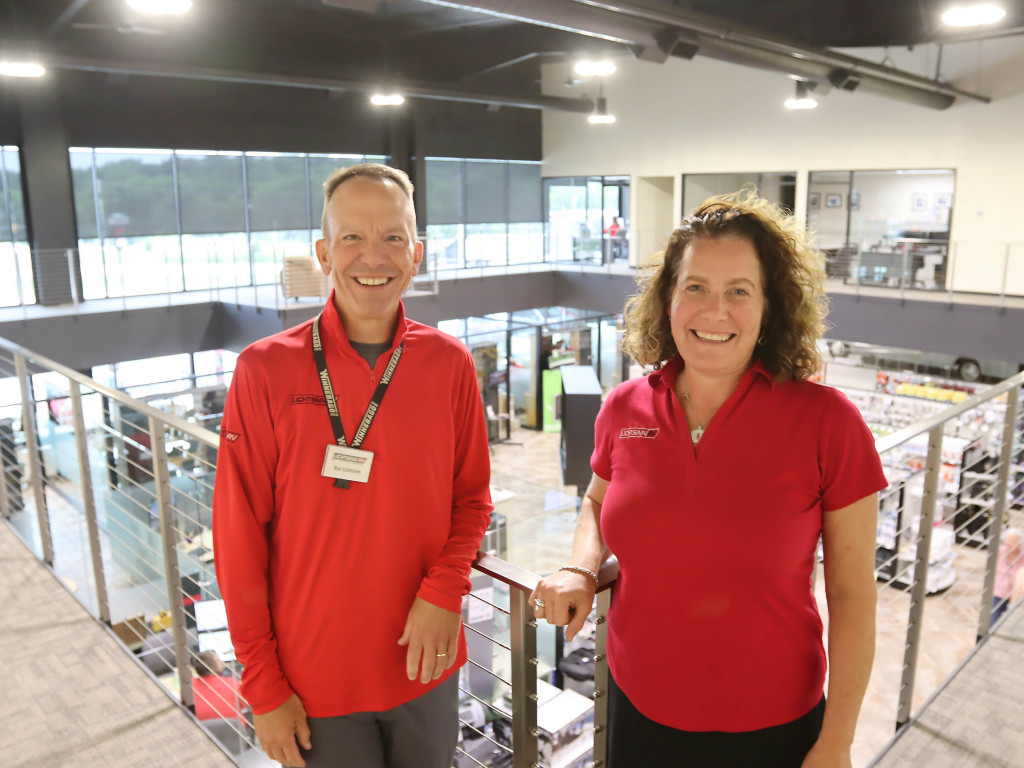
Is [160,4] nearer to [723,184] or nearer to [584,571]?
[584,571]

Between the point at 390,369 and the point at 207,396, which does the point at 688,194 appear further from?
the point at 390,369

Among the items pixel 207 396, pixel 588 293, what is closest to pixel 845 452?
pixel 207 396

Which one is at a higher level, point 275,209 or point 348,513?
point 275,209

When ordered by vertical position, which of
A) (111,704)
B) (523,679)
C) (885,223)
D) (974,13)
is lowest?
(111,704)

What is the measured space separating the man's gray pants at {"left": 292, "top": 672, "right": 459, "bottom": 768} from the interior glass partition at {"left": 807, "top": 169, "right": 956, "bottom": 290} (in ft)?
33.1

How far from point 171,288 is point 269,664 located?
10603mm

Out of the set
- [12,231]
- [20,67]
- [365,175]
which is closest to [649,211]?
[12,231]

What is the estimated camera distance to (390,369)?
1.29 metres

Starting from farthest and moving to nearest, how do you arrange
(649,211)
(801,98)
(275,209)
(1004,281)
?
(649,211)
(275,209)
(801,98)
(1004,281)

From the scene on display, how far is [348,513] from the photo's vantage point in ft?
4.06

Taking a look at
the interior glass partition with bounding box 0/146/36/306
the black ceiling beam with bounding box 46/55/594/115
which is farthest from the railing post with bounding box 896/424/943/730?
the interior glass partition with bounding box 0/146/36/306

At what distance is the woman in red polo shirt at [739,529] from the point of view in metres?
1.10

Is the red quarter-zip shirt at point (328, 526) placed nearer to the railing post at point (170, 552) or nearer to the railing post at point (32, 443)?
the railing post at point (170, 552)

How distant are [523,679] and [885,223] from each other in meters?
11.9
